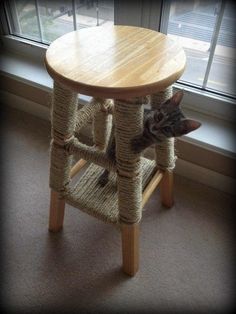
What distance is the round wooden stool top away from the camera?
20.5 inches

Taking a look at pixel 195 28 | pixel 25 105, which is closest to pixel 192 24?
pixel 195 28

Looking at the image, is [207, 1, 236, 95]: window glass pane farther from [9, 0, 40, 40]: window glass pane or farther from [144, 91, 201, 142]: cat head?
[9, 0, 40, 40]: window glass pane

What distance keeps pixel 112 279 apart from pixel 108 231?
150 millimetres

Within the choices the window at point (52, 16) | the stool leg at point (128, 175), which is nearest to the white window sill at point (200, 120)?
the window at point (52, 16)

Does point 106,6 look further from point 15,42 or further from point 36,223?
point 36,223

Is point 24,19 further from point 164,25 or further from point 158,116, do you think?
point 158,116

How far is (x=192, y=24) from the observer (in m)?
0.88

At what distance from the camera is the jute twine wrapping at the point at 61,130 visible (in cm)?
64

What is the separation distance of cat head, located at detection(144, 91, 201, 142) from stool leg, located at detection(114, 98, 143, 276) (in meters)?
0.03

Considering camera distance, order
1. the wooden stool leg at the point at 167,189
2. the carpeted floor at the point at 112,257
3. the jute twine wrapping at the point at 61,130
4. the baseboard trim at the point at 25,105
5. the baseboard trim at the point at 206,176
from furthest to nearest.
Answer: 1. the baseboard trim at the point at 25,105
2. the baseboard trim at the point at 206,176
3. the wooden stool leg at the point at 167,189
4. the carpeted floor at the point at 112,257
5. the jute twine wrapping at the point at 61,130

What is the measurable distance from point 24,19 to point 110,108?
70cm

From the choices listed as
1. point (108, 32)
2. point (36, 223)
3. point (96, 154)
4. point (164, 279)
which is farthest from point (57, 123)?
point (164, 279)

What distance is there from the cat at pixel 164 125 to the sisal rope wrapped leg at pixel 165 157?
9 centimetres

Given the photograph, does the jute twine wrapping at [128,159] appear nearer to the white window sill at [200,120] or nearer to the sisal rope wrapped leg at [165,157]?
the sisal rope wrapped leg at [165,157]
